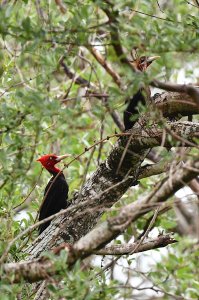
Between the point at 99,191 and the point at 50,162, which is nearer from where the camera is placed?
the point at 99,191

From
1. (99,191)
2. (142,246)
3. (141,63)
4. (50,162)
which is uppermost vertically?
(141,63)

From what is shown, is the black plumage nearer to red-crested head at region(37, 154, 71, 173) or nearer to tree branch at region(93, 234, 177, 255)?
red-crested head at region(37, 154, 71, 173)

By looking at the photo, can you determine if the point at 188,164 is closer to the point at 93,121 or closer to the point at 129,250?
the point at 129,250

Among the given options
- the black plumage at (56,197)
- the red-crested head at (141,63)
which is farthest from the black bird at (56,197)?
the red-crested head at (141,63)

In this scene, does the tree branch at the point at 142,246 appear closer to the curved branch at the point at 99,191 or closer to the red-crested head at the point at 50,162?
the curved branch at the point at 99,191

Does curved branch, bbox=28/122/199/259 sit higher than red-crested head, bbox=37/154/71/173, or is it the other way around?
curved branch, bbox=28/122/199/259

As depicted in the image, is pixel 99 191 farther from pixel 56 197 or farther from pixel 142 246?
pixel 56 197

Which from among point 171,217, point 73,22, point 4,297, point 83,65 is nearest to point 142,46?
point 73,22

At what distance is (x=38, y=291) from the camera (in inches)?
161

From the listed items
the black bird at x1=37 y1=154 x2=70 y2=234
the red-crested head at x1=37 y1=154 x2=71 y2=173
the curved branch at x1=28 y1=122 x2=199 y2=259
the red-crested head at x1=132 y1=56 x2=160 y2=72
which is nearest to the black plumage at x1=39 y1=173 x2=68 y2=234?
the black bird at x1=37 y1=154 x2=70 y2=234

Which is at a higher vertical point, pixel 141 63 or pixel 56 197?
pixel 141 63

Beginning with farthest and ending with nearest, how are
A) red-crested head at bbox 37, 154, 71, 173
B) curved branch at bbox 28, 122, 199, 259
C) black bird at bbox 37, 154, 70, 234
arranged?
red-crested head at bbox 37, 154, 71, 173 → black bird at bbox 37, 154, 70, 234 → curved branch at bbox 28, 122, 199, 259

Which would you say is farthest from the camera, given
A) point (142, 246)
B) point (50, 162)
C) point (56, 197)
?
point (50, 162)

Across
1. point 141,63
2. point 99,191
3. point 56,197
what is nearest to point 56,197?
point 56,197
